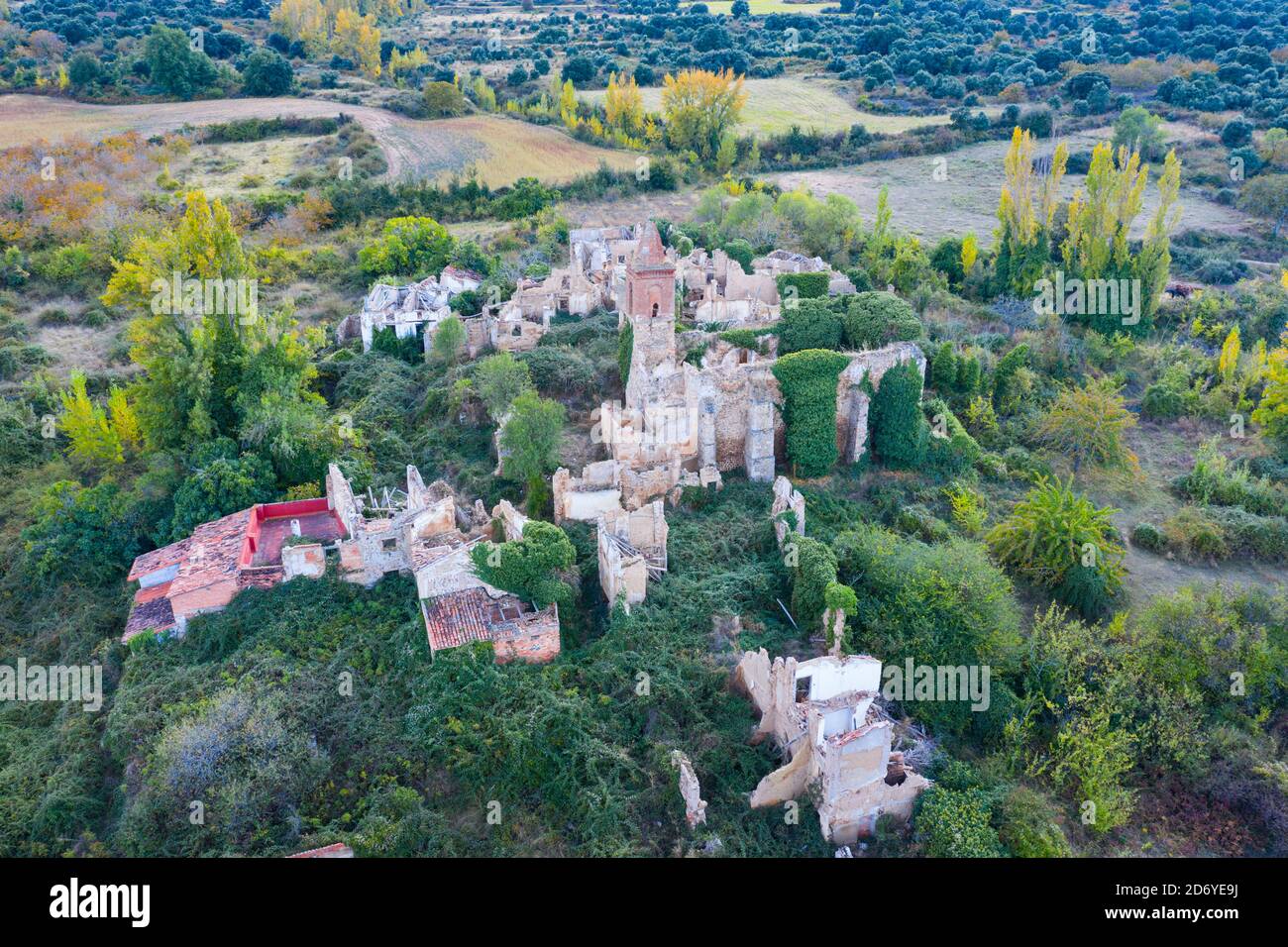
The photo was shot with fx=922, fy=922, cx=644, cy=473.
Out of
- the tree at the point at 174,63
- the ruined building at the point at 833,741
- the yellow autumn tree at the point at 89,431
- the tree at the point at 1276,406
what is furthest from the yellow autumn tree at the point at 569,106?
the ruined building at the point at 833,741

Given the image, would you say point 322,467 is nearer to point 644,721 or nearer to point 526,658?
point 526,658

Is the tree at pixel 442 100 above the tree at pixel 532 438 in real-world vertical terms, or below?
above

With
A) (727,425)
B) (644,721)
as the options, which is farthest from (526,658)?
(727,425)

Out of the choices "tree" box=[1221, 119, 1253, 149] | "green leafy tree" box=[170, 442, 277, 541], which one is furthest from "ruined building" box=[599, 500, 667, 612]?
"tree" box=[1221, 119, 1253, 149]

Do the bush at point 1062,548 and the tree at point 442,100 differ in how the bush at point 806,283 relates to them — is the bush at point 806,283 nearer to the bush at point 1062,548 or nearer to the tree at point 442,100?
the bush at point 1062,548

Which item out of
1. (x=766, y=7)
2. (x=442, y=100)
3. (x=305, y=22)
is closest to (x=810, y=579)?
(x=442, y=100)

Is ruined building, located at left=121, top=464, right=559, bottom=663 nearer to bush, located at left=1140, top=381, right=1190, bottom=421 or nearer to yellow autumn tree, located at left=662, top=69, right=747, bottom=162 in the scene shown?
bush, located at left=1140, top=381, right=1190, bottom=421
